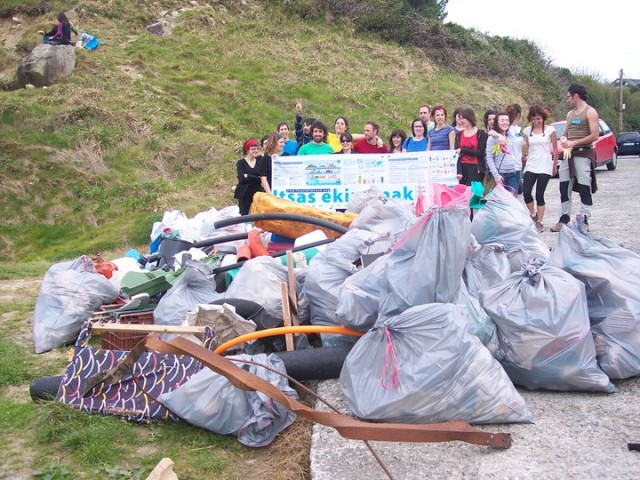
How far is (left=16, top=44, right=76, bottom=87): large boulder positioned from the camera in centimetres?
1589

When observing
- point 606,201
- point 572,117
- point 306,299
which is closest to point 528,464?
point 306,299

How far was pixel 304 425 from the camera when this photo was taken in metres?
3.49

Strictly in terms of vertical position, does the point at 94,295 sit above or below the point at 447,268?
below

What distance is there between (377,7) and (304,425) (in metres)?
26.6

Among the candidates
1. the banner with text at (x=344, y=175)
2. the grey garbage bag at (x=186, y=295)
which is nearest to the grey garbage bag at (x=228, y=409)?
the grey garbage bag at (x=186, y=295)

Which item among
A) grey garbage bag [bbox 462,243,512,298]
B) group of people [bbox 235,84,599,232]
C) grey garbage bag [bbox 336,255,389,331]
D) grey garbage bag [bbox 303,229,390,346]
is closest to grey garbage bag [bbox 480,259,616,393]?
grey garbage bag [bbox 462,243,512,298]

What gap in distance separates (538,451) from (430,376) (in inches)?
22.5

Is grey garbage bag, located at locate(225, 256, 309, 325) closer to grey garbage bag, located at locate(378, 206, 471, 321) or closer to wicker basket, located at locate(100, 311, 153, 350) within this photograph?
wicker basket, located at locate(100, 311, 153, 350)

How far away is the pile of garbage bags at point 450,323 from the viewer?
315 cm

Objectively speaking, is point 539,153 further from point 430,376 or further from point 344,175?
point 430,376


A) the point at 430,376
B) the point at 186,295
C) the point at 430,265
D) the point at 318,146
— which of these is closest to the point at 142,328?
the point at 186,295

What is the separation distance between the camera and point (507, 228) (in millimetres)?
4734

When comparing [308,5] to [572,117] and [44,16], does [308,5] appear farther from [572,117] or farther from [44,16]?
[572,117]

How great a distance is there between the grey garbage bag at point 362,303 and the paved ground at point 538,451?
1.46 ft
